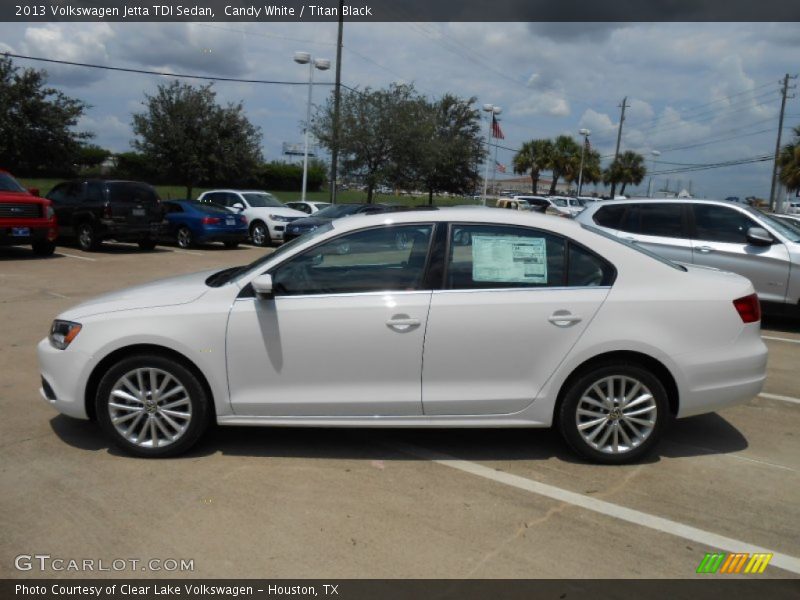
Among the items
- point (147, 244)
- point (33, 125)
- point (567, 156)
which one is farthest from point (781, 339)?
point (567, 156)

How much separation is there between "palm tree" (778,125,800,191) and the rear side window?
35.0m

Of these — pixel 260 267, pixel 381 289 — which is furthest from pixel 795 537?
pixel 260 267

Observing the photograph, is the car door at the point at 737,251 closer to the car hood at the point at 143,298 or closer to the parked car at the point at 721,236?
the parked car at the point at 721,236

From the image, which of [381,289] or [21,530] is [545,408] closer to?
[381,289]

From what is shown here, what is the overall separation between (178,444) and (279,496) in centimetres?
85

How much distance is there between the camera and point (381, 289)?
4.33 meters

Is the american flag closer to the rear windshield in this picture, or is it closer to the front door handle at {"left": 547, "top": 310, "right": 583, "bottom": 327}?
the rear windshield

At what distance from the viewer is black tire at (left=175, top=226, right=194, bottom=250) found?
1873 centimetres

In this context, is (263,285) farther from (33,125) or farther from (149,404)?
(33,125)

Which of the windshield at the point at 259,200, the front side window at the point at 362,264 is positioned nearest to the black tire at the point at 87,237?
the windshield at the point at 259,200

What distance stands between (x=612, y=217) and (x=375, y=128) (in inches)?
777
